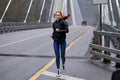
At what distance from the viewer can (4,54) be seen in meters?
16.4

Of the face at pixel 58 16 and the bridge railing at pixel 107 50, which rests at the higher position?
the face at pixel 58 16

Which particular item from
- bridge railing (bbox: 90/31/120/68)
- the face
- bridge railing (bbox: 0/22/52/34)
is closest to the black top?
the face

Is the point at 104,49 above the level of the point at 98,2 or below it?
below

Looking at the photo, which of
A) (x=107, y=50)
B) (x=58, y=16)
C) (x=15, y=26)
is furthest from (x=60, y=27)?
(x=15, y=26)

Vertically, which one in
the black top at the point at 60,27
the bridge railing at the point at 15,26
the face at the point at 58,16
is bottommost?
the bridge railing at the point at 15,26

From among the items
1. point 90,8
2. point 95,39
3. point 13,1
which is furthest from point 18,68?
point 90,8

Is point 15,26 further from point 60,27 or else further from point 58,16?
point 58,16

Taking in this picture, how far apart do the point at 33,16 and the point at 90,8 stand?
7206 centimetres

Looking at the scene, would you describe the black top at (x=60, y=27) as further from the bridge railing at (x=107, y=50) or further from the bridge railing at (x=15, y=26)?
the bridge railing at (x=15, y=26)

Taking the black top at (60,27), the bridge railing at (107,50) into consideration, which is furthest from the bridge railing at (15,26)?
the black top at (60,27)

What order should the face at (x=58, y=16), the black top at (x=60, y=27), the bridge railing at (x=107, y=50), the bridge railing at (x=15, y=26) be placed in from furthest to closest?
the bridge railing at (x=15, y=26), the bridge railing at (x=107, y=50), the black top at (x=60, y=27), the face at (x=58, y=16)

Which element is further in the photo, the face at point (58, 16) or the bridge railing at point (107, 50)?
the bridge railing at point (107, 50)

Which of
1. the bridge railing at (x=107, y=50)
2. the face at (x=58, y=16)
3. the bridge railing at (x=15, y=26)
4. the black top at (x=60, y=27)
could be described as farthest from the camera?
the bridge railing at (x=15, y=26)

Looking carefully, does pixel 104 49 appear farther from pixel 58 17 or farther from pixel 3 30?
pixel 3 30
